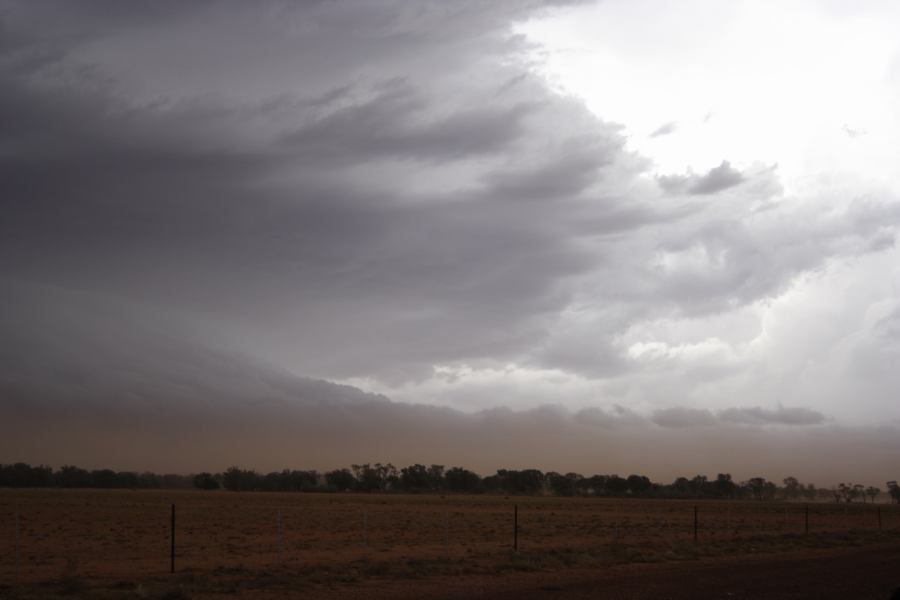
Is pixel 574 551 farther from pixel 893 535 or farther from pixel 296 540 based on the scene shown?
pixel 893 535

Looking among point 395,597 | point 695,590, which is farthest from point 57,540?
point 695,590

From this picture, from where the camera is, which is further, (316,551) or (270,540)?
(270,540)

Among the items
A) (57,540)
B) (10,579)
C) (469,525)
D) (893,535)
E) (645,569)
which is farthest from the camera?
(469,525)

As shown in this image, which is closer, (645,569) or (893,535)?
(645,569)

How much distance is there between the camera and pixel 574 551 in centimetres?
3712

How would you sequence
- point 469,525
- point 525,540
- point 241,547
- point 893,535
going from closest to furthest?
point 241,547, point 525,540, point 893,535, point 469,525

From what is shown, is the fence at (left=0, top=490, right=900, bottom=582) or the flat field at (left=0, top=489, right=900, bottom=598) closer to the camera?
the flat field at (left=0, top=489, right=900, bottom=598)

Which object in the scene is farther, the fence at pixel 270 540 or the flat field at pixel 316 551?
the fence at pixel 270 540

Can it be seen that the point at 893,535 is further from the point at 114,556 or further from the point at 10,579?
the point at 10,579

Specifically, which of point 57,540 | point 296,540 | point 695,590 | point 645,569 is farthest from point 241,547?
point 695,590

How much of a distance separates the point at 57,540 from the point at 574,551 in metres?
27.4

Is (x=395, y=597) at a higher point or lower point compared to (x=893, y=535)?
higher

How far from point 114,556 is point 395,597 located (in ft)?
60.9

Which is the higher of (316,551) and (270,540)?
(316,551)
